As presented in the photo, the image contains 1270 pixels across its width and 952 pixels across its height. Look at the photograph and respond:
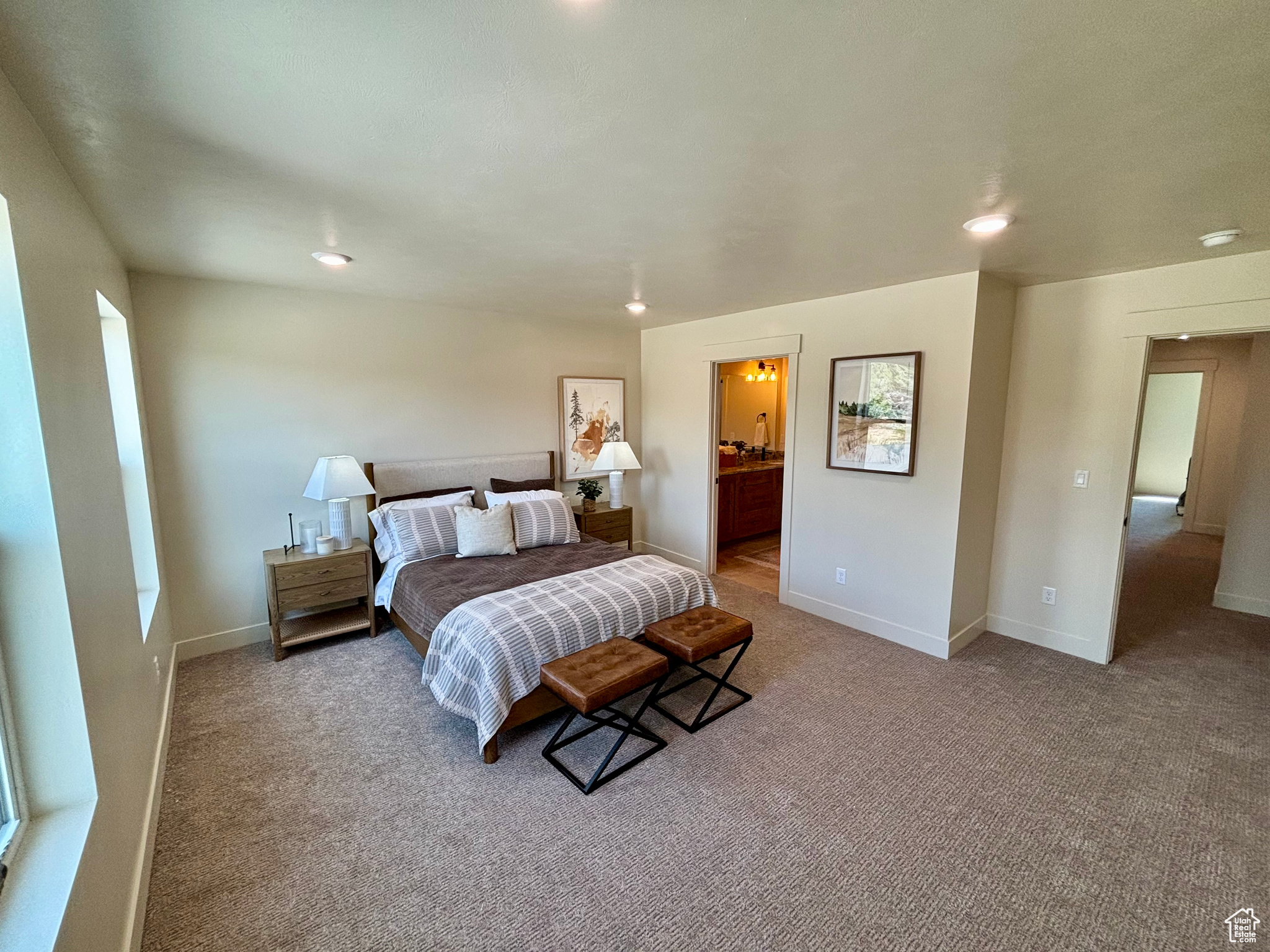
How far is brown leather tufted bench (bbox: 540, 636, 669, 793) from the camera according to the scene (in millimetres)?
2209

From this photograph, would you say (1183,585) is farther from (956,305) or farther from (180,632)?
(180,632)

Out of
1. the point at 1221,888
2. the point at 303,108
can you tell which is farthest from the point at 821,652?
the point at 303,108

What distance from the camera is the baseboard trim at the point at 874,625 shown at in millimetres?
3412

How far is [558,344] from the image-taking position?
4.77 m

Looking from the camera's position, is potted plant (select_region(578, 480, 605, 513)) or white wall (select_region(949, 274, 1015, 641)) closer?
white wall (select_region(949, 274, 1015, 641))

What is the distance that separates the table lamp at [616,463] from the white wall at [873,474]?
0.64m

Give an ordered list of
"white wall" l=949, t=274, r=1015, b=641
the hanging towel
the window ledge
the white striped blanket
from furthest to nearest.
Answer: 1. the hanging towel
2. "white wall" l=949, t=274, r=1015, b=641
3. the white striped blanket
4. the window ledge

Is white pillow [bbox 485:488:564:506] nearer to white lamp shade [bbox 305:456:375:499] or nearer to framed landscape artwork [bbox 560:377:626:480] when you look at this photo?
framed landscape artwork [bbox 560:377:626:480]

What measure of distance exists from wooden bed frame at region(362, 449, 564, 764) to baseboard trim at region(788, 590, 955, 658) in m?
2.29

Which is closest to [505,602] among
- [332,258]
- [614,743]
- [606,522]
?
[614,743]

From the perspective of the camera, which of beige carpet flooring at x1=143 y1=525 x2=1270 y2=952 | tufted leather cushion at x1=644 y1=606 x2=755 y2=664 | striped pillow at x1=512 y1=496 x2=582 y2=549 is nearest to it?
beige carpet flooring at x1=143 y1=525 x2=1270 y2=952

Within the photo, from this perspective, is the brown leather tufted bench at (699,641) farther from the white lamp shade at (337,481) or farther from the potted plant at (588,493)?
the white lamp shade at (337,481)

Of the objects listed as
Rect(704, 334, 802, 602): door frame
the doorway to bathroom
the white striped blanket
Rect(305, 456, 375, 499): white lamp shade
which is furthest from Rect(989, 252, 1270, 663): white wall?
Rect(305, 456, 375, 499): white lamp shade

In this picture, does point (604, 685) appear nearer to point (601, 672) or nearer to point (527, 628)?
point (601, 672)
